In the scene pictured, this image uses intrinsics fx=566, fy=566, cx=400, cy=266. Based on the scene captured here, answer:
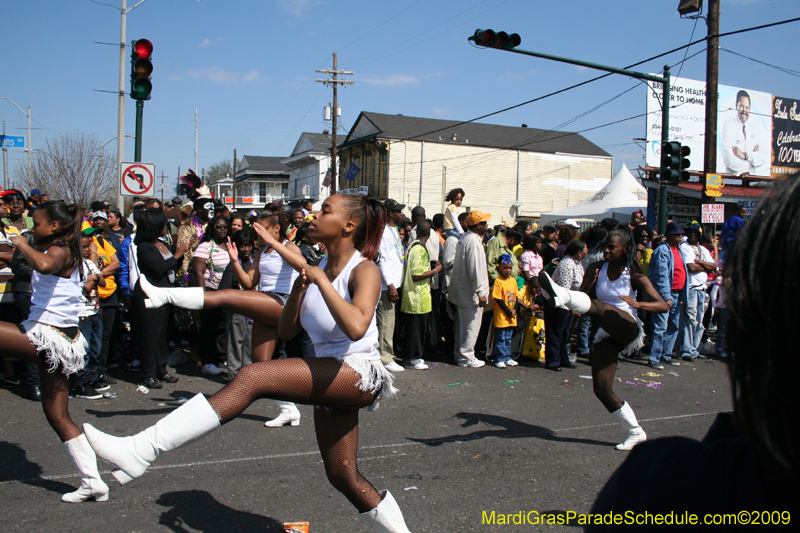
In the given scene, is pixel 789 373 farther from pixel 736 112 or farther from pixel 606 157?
pixel 606 157

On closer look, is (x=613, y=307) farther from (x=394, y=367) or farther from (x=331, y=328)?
(x=394, y=367)

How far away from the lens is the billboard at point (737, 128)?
22.8m

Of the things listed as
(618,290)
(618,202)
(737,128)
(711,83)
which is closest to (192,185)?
(618,290)

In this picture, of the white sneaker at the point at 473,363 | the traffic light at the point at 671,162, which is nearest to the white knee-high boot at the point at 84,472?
the white sneaker at the point at 473,363

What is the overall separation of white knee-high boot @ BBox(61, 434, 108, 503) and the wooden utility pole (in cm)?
1325

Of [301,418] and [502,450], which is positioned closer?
[502,450]

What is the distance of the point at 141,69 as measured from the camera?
8273 mm

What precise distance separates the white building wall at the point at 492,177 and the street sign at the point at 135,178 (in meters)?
31.4

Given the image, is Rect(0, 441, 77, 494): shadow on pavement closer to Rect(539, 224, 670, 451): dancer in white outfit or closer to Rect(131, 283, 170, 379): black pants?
Rect(131, 283, 170, 379): black pants

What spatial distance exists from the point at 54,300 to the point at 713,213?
12.9m

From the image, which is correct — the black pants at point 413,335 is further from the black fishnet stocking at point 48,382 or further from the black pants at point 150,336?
the black fishnet stocking at point 48,382

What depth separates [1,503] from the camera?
3.73m

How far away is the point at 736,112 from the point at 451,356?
2298cm

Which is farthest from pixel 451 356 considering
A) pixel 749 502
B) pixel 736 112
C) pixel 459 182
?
pixel 459 182
